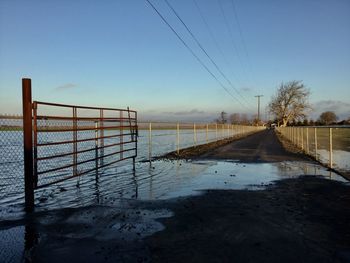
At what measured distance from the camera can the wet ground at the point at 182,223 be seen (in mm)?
4656

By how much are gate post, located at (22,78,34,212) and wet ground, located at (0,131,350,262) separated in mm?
432

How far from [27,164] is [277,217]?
4.92 metres

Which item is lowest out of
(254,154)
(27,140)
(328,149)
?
(328,149)

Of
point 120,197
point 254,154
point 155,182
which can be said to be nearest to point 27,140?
point 120,197

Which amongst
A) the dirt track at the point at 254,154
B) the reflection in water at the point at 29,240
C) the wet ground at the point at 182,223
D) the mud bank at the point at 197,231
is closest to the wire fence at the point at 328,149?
the dirt track at the point at 254,154

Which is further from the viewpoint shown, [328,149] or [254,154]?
[328,149]

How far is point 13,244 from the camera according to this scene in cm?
500

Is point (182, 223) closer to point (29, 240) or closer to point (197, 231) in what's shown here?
point (197, 231)

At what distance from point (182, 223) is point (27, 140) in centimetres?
361

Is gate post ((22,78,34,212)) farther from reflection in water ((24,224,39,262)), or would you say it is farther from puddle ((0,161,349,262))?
reflection in water ((24,224,39,262))

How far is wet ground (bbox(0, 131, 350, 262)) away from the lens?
466 centimetres

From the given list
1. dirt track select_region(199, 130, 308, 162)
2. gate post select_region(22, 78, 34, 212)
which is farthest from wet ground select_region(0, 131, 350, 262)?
dirt track select_region(199, 130, 308, 162)

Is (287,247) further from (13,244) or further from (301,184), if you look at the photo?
(301,184)

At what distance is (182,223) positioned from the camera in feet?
19.8
